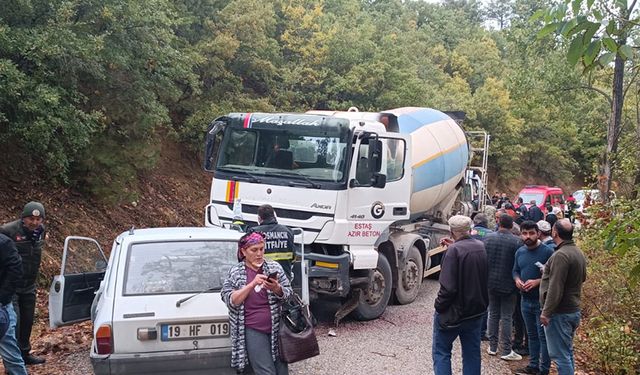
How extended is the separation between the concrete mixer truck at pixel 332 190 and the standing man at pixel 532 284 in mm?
2366

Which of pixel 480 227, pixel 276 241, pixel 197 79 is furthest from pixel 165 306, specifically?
pixel 197 79

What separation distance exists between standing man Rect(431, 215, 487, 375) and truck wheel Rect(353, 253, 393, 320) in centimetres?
324

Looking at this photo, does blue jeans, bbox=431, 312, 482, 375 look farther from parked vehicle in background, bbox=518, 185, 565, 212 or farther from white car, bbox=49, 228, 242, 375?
parked vehicle in background, bbox=518, 185, 565, 212

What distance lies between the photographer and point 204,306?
211 inches

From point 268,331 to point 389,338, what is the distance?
3982 mm

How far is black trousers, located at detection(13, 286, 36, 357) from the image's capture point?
671 centimetres

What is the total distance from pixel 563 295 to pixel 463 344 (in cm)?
107

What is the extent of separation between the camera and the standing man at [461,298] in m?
5.53

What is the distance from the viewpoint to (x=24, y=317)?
673 cm

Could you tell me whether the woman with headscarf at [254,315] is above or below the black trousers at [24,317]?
above

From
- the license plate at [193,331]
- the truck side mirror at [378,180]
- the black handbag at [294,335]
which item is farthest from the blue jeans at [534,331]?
the license plate at [193,331]

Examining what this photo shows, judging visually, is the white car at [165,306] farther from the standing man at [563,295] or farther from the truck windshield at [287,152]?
the standing man at [563,295]

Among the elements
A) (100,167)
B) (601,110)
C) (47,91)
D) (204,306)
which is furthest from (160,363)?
(601,110)

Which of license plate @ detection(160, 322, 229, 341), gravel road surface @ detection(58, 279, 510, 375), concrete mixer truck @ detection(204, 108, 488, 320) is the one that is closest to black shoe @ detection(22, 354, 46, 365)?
gravel road surface @ detection(58, 279, 510, 375)
